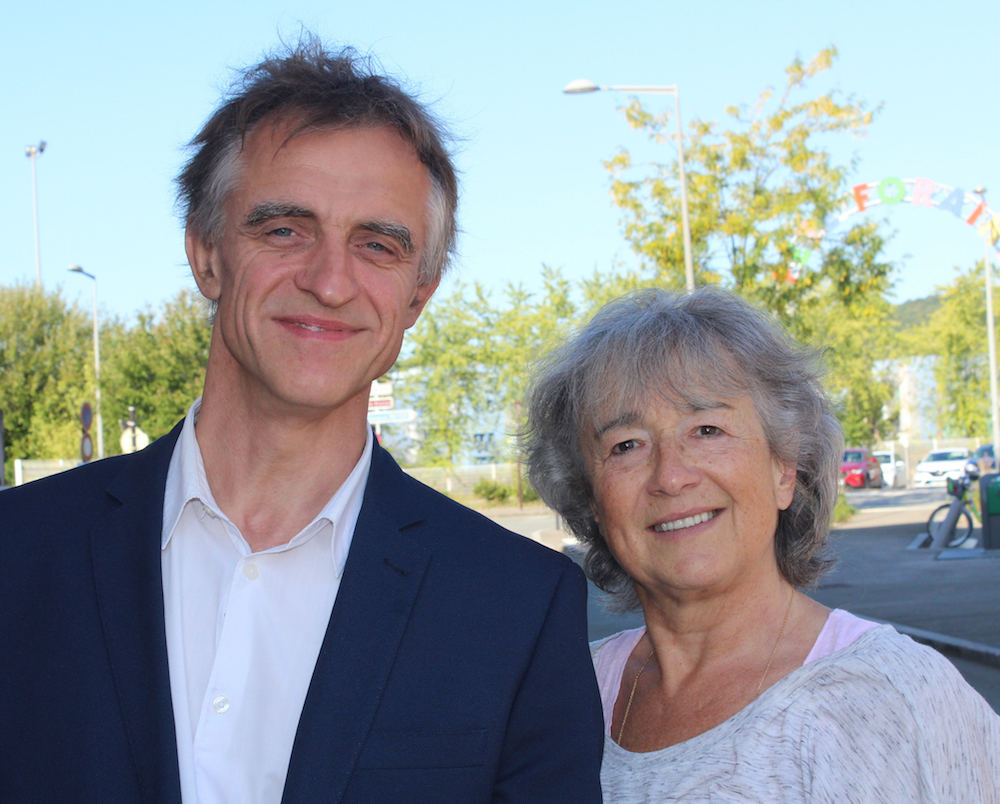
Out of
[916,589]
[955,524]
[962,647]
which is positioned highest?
[962,647]

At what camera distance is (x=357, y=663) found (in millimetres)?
1900

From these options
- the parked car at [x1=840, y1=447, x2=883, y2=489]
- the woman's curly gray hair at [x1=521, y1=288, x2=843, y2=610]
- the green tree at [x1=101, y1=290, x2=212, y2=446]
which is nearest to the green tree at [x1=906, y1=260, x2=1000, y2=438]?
the parked car at [x1=840, y1=447, x2=883, y2=489]

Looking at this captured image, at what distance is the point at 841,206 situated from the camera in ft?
63.5

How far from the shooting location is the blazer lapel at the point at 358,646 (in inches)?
70.8

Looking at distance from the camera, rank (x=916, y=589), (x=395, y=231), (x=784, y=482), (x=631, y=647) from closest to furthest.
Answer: (x=395, y=231) < (x=784, y=482) < (x=631, y=647) < (x=916, y=589)

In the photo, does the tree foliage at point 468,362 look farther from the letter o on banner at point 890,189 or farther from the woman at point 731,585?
the woman at point 731,585

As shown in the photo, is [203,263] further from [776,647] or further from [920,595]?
[920,595]

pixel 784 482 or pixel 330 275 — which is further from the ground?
pixel 330 275

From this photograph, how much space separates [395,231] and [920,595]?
39.1 ft

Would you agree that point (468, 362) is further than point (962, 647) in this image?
Yes

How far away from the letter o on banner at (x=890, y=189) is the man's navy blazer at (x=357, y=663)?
766 inches

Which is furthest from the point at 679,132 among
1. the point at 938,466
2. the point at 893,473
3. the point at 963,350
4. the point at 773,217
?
the point at 963,350

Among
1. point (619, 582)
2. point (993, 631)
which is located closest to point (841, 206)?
point (993, 631)

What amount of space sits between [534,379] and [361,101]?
1257mm
